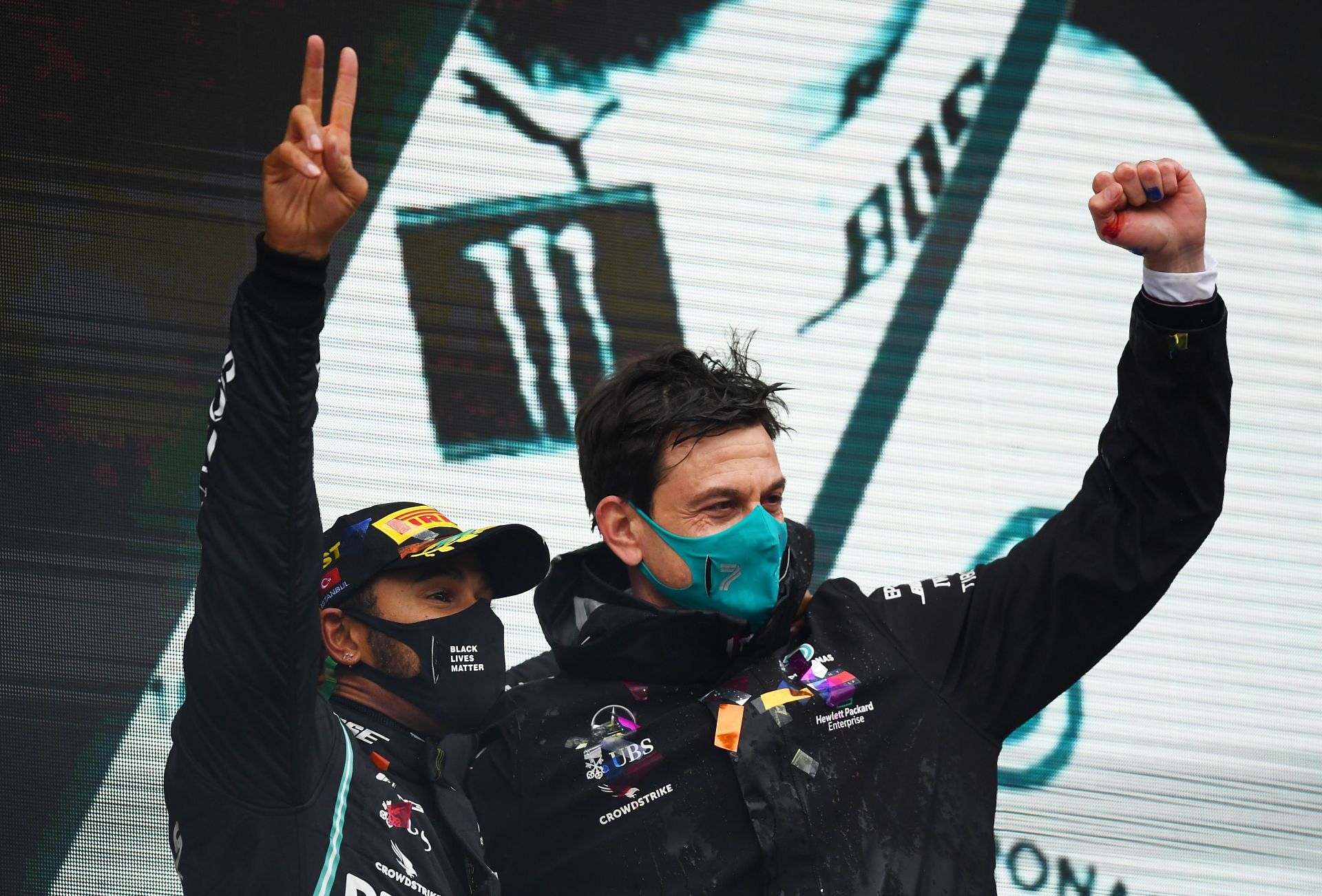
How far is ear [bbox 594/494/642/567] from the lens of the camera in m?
2.24

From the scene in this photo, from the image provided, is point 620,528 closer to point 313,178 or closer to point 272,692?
point 272,692

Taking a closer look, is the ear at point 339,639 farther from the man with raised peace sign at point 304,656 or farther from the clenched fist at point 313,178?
the clenched fist at point 313,178

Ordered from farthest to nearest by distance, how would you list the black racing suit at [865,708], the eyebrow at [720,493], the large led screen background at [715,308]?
1. the large led screen background at [715,308]
2. the eyebrow at [720,493]
3. the black racing suit at [865,708]

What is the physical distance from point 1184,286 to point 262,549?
3.95 feet

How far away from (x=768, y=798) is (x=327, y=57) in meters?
1.79

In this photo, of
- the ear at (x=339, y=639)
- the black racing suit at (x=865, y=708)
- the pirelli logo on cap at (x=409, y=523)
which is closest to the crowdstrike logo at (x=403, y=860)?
the black racing suit at (x=865, y=708)

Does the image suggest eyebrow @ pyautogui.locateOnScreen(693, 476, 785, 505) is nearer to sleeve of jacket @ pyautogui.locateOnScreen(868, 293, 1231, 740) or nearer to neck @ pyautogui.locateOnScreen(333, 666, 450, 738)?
sleeve of jacket @ pyautogui.locateOnScreen(868, 293, 1231, 740)

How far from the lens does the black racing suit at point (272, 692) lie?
5.34ft

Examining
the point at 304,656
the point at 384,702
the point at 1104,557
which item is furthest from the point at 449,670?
the point at 1104,557

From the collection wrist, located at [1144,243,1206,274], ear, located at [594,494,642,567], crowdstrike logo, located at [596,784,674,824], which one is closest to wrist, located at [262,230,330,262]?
ear, located at [594,494,642,567]

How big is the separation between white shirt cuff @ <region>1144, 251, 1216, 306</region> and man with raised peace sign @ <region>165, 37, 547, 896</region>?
40.0 inches

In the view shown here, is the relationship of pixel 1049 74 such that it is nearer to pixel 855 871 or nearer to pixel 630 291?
pixel 630 291

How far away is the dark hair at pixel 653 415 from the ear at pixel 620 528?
15 millimetres

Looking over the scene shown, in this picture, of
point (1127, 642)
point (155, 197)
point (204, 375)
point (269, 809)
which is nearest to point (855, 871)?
point (269, 809)
